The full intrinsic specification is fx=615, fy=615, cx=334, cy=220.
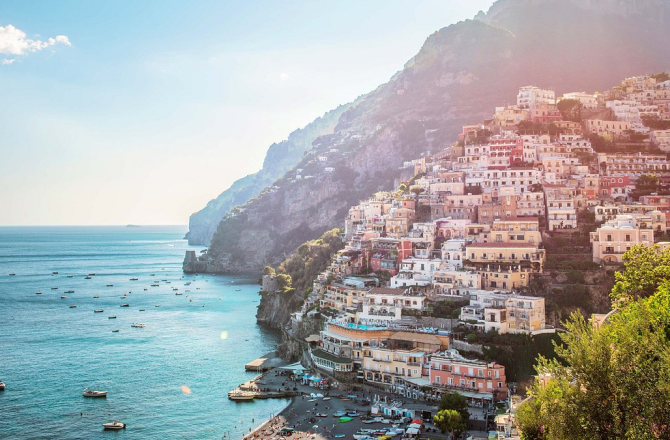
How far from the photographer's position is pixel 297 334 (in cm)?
6506

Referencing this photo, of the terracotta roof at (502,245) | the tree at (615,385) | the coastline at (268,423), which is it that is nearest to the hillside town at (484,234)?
the terracotta roof at (502,245)

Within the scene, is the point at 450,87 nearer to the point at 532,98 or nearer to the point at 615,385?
the point at 532,98

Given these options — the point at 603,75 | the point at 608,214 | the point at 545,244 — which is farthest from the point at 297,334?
the point at 603,75

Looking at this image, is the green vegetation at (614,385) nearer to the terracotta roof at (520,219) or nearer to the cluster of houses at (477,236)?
the cluster of houses at (477,236)

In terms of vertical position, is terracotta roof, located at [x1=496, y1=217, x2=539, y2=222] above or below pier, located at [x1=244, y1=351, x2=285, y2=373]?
above

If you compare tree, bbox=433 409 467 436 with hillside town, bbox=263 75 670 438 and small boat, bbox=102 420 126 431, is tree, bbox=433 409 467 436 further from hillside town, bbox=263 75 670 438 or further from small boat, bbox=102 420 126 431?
small boat, bbox=102 420 126 431

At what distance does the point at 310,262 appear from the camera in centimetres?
8581

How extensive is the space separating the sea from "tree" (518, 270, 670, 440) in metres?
29.9

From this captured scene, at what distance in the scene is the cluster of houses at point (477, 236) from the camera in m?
48.9

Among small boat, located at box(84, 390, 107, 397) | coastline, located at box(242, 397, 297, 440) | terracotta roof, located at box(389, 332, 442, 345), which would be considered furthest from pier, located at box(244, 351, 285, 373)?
terracotta roof, located at box(389, 332, 442, 345)

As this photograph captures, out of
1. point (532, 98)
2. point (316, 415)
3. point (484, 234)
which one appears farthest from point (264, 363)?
point (532, 98)

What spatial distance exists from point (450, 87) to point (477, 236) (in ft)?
315

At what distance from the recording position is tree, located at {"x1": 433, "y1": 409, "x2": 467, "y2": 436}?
38344 millimetres

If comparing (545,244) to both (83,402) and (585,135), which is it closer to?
(585,135)
